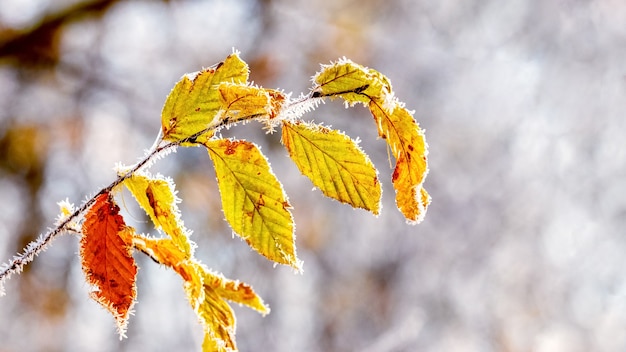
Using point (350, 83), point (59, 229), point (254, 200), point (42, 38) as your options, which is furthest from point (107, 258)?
point (42, 38)

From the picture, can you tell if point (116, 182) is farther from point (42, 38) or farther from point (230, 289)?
point (42, 38)

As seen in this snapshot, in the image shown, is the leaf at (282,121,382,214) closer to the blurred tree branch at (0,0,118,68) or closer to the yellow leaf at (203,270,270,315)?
the yellow leaf at (203,270,270,315)

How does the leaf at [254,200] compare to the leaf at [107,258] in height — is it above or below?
above

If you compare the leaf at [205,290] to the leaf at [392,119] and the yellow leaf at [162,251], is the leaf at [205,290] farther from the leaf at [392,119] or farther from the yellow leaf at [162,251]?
the leaf at [392,119]

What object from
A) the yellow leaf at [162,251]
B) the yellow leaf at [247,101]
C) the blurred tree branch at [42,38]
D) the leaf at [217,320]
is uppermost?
the blurred tree branch at [42,38]

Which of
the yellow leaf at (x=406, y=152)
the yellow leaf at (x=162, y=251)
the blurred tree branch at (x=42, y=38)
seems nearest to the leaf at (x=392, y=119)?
the yellow leaf at (x=406, y=152)

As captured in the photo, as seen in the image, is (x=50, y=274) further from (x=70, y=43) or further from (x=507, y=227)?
(x=507, y=227)

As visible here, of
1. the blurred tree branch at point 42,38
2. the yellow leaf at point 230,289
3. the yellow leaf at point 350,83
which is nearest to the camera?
the yellow leaf at point 350,83
